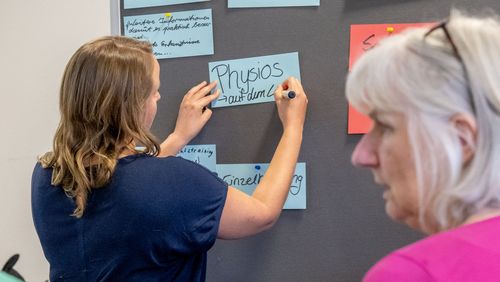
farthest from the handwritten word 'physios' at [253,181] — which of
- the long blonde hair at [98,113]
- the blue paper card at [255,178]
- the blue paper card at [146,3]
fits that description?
the blue paper card at [146,3]

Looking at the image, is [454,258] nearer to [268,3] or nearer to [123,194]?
[123,194]

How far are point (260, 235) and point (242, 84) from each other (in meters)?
0.31

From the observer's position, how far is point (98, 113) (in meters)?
0.93

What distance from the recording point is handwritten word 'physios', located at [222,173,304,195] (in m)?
1.12

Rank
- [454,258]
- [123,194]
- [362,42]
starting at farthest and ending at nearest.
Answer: [362,42] → [123,194] → [454,258]

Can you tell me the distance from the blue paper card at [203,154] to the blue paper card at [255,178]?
0.02 metres

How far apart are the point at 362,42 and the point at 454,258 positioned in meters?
0.60

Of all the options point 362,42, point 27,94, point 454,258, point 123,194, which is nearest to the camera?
point 454,258

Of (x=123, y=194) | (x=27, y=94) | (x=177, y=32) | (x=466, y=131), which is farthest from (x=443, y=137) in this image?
(x=27, y=94)

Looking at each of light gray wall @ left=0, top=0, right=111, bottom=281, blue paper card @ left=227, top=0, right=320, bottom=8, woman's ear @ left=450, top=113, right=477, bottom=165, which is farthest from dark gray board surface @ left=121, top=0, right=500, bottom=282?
woman's ear @ left=450, top=113, right=477, bottom=165

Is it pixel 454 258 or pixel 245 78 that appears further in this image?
pixel 245 78

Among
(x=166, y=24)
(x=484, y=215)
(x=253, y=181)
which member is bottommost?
(x=253, y=181)

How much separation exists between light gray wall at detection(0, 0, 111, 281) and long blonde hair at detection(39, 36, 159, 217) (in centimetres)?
45

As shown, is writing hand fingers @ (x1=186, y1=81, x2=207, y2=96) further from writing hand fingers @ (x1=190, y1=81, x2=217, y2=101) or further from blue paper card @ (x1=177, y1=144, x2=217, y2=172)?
blue paper card @ (x1=177, y1=144, x2=217, y2=172)
